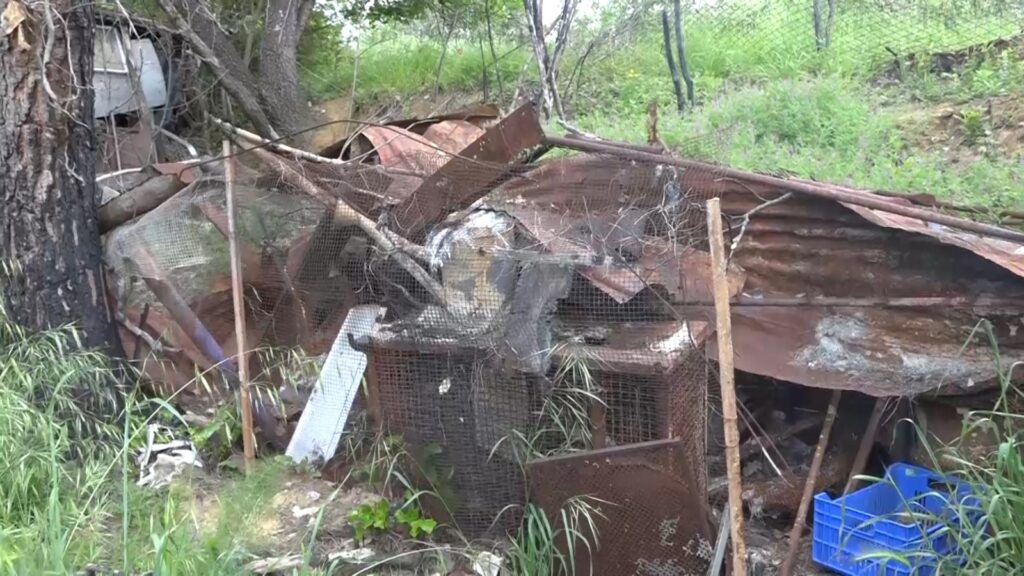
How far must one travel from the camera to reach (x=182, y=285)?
406 cm

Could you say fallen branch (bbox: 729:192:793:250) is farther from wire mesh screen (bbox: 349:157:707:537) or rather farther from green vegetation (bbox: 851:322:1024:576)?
green vegetation (bbox: 851:322:1024:576)

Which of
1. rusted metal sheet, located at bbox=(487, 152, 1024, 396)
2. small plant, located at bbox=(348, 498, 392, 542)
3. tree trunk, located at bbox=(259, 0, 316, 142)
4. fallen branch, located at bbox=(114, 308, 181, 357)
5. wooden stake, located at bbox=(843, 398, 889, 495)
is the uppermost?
tree trunk, located at bbox=(259, 0, 316, 142)

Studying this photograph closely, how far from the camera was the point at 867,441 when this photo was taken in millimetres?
3143

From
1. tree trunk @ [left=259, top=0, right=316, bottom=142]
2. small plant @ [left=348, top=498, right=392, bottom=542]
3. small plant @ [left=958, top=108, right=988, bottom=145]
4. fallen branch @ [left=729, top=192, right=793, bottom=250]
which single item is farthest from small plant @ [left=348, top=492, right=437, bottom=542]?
small plant @ [left=958, top=108, right=988, bottom=145]

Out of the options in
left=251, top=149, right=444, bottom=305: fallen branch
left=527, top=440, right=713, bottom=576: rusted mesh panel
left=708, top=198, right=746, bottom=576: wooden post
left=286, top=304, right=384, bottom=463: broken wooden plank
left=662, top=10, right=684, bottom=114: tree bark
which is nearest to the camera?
left=708, top=198, right=746, bottom=576: wooden post

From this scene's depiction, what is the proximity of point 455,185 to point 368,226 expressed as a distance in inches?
15.8

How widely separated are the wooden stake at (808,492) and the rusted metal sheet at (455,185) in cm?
158

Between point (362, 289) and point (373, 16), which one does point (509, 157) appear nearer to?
point (362, 289)

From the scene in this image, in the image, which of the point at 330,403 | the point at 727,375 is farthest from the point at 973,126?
the point at 330,403

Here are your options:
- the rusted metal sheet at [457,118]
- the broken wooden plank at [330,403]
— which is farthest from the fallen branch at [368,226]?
the rusted metal sheet at [457,118]

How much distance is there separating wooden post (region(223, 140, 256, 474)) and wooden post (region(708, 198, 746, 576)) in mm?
2054

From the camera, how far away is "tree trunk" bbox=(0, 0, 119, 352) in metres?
3.86

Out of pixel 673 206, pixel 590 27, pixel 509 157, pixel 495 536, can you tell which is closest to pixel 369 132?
pixel 509 157

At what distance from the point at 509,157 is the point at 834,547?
6.44ft
